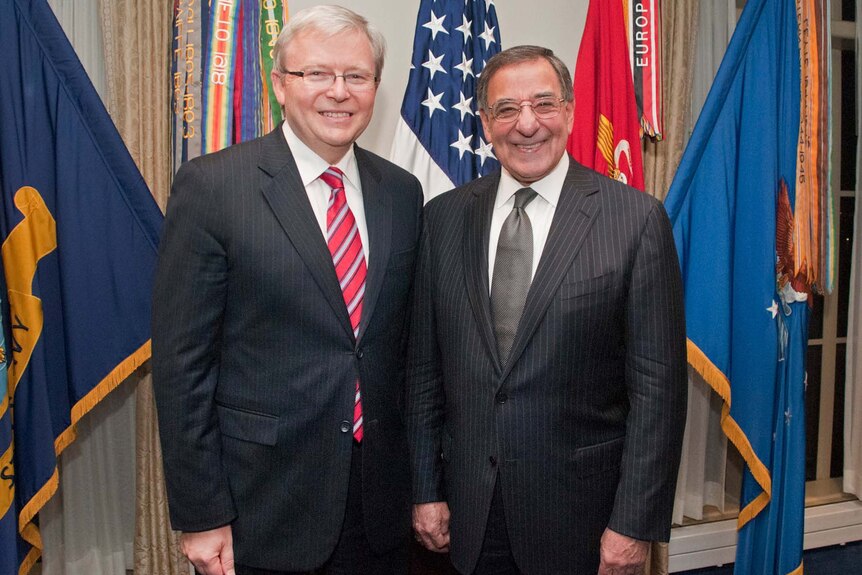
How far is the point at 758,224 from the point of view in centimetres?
→ 236

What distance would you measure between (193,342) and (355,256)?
37 cm

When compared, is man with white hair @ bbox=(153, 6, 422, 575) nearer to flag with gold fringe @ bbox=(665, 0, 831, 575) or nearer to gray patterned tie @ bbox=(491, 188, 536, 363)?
gray patterned tie @ bbox=(491, 188, 536, 363)

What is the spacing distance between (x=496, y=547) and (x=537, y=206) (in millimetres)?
775

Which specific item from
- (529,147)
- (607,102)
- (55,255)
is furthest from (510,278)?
(55,255)

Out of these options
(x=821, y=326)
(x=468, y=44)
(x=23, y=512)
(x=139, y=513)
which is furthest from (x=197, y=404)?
(x=821, y=326)

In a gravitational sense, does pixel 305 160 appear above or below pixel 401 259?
above

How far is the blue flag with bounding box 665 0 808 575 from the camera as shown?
2348 millimetres

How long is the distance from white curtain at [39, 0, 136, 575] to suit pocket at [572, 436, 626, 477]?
5.83ft

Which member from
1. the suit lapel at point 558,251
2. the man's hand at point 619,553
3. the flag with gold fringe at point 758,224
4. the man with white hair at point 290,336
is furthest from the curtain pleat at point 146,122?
the flag with gold fringe at point 758,224

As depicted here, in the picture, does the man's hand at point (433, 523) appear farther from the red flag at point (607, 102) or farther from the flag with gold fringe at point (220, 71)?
the red flag at point (607, 102)

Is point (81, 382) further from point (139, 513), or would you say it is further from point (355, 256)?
point (355, 256)

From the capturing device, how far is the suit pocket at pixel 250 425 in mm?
1366

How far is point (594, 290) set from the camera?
4.57 feet

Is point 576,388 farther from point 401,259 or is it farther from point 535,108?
point 535,108
